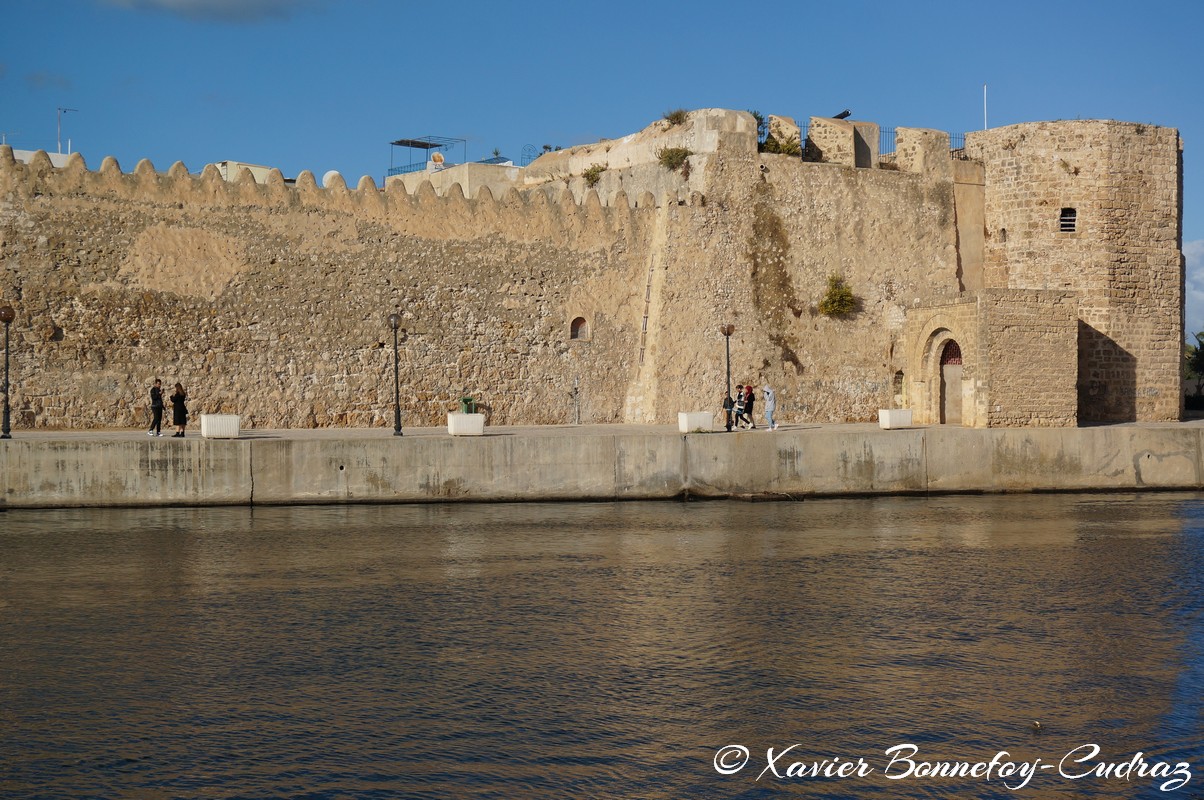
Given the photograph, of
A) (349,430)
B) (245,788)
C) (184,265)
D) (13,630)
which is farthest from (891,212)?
(245,788)

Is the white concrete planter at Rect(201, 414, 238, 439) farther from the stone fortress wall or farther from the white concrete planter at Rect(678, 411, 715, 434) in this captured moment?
the white concrete planter at Rect(678, 411, 715, 434)

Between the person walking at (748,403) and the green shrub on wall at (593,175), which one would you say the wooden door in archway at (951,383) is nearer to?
the person walking at (748,403)

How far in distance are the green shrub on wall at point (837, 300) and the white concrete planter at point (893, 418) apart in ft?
13.6

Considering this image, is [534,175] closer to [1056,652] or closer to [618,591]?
[618,591]

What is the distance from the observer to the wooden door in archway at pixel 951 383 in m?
24.0

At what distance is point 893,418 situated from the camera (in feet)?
70.5

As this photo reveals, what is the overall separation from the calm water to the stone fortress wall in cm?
606

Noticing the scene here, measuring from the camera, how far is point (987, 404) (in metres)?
21.6

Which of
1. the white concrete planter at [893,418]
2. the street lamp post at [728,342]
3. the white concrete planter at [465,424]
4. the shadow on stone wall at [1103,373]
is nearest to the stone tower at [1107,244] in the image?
the shadow on stone wall at [1103,373]

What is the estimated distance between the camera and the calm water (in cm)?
704

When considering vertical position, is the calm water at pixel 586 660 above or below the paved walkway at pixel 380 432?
below

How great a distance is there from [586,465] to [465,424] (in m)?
1.97

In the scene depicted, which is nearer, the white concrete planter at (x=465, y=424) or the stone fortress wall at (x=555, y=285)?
the white concrete planter at (x=465, y=424)

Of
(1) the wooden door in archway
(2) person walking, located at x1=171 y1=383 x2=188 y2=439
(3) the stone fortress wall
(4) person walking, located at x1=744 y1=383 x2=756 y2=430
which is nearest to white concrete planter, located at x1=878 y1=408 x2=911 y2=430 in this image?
(3) the stone fortress wall
